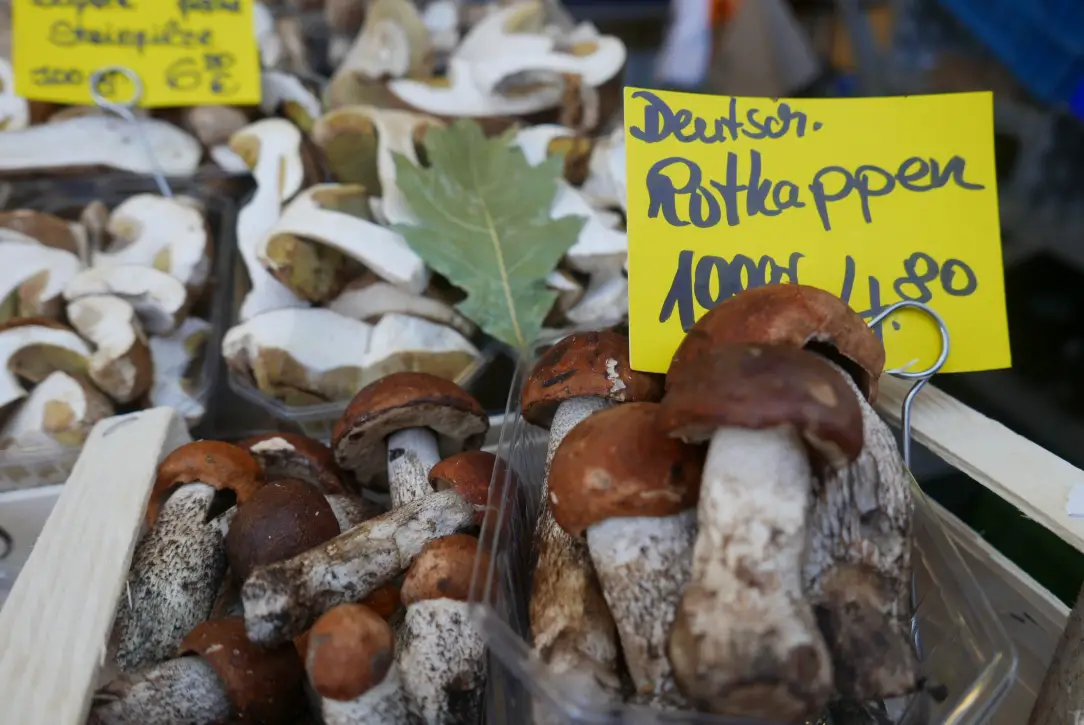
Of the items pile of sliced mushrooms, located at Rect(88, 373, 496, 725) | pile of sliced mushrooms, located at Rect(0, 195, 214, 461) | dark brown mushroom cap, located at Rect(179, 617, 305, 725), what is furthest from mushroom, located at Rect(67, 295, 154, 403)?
dark brown mushroom cap, located at Rect(179, 617, 305, 725)

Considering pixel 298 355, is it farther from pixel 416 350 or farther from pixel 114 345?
pixel 114 345

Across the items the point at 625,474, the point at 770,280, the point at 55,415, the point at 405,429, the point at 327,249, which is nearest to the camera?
the point at 625,474

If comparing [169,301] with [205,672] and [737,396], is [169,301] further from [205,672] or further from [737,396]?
[737,396]

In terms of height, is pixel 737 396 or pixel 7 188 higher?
pixel 7 188

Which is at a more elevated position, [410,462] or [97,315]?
[97,315]

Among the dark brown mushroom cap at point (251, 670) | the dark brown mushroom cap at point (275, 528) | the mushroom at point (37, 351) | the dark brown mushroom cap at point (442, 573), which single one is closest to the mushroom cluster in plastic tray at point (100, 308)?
the mushroom at point (37, 351)

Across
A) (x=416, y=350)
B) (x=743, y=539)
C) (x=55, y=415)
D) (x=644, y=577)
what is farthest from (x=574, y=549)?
(x=55, y=415)

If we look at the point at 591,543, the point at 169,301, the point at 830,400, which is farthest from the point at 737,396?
the point at 169,301

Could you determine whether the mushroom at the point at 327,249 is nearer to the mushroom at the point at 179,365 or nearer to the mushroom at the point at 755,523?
the mushroom at the point at 179,365
